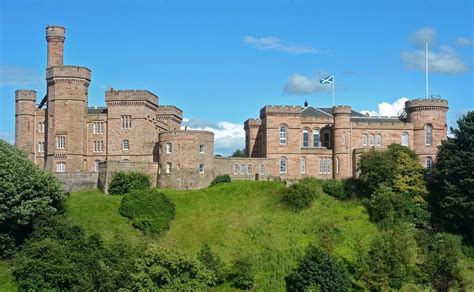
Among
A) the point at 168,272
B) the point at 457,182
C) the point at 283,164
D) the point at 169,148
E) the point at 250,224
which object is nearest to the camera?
the point at 168,272

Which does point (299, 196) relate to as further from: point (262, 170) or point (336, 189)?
point (262, 170)

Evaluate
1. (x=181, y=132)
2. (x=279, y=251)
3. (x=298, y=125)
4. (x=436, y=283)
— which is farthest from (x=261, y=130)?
(x=436, y=283)

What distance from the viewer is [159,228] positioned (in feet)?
213

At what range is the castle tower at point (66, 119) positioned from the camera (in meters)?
76.7

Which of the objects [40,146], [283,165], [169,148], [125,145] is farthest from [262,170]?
[40,146]

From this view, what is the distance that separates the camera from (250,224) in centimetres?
6531

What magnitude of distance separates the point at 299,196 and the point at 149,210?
38.6ft

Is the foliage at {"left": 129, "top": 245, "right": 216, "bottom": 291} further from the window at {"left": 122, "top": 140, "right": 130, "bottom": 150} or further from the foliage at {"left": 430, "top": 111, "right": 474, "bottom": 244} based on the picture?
the window at {"left": 122, "top": 140, "right": 130, "bottom": 150}

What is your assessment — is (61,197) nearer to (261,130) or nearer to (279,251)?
(279,251)

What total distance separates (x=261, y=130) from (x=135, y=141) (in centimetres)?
1241

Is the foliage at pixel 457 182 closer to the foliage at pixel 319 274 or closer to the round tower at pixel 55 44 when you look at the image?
the foliage at pixel 319 274

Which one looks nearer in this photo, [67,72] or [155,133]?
[67,72]

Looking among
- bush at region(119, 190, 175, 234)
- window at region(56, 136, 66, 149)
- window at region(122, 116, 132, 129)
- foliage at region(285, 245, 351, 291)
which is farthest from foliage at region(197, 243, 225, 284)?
window at region(56, 136, 66, 149)

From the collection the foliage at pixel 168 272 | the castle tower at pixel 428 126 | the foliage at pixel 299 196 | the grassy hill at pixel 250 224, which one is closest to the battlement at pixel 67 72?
the grassy hill at pixel 250 224
